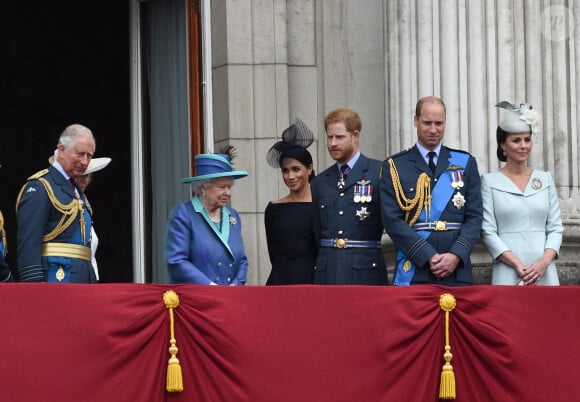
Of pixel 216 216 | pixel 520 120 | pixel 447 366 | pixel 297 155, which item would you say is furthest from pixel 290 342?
pixel 520 120

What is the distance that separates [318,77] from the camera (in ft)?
39.6

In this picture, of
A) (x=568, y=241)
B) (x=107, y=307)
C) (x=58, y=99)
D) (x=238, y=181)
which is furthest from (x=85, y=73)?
(x=107, y=307)

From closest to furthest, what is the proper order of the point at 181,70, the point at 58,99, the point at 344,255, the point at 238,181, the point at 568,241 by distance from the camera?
the point at 344,255 → the point at 568,241 → the point at 238,181 → the point at 181,70 → the point at 58,99

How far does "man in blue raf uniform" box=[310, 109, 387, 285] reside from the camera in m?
9.62

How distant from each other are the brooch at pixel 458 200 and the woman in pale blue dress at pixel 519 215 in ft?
0.61

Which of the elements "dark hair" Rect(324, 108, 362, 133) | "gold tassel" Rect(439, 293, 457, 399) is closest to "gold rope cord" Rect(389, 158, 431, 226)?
"dark hair" Rect(324, 108, 362, 133)

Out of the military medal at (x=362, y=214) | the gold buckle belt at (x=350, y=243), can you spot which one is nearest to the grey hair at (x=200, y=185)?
the gold buckle belt at (x=350, y=243)

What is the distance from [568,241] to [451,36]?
1.61 meters

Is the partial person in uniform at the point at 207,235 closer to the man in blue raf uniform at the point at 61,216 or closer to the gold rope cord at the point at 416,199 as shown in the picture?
the man in blue raf uniform at the point at 61,216

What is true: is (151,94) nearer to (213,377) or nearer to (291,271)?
(291,271)

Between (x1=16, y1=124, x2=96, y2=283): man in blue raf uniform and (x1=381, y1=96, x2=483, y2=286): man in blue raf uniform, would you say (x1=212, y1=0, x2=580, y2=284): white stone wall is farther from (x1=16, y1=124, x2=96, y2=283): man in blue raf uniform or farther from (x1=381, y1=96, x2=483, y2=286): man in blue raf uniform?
(x1=16, y1=124, x2=96, y2=283): man in blue raf uniform

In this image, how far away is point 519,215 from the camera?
955cm

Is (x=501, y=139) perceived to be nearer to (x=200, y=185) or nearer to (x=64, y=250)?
(x=200, y=185)

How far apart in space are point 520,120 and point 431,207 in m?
0.80
